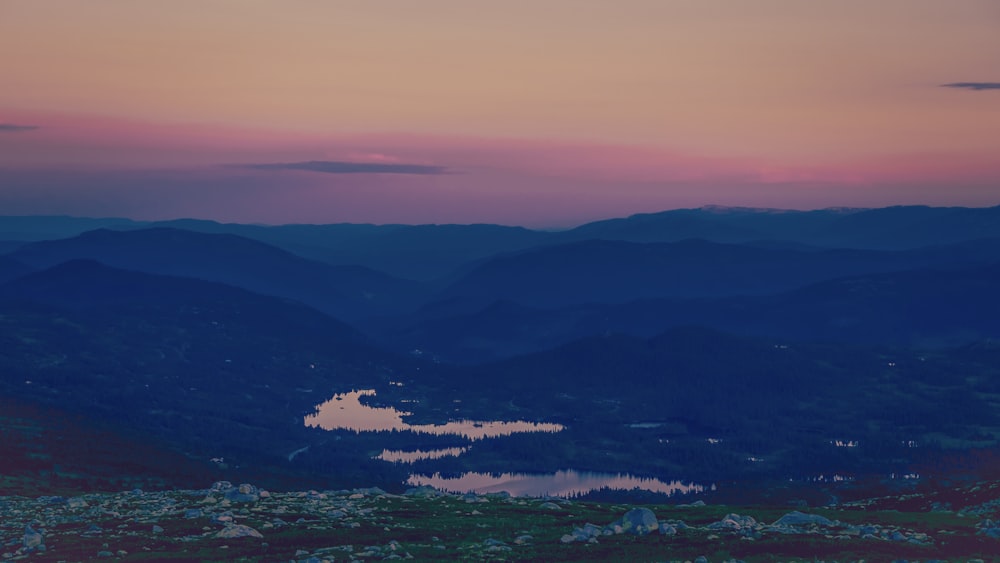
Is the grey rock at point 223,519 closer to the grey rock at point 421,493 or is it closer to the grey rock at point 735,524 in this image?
the grey rock at point 421,493

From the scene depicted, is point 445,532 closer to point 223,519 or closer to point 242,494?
point 223,519

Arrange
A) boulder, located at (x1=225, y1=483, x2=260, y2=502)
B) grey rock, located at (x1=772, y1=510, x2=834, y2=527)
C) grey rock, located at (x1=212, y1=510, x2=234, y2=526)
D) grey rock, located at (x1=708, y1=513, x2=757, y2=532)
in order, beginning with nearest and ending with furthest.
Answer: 1. grey rock, located at (x1=708, y1=513, x2=757, y2=532)
2. grey rock, located at (x1=772, y1=510, x2=834, y2=527)
3. grey rock, located at (x1=212, y1=510, x2=234, y2=526)
4. boulder, located at (x1=225, y1=483, x2=260, y2=502)

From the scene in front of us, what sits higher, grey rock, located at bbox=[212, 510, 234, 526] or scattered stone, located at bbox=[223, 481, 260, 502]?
grey rock, located at bbox=[212, 510, 234, 526]

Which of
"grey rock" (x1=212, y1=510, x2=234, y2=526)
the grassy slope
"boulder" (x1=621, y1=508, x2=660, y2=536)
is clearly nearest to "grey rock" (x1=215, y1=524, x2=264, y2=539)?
the grassy slope

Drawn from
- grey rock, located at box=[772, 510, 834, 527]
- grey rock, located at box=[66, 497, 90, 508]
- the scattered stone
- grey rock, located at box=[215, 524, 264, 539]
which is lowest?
grey rock, located at box=[66, 497, 90, 508]

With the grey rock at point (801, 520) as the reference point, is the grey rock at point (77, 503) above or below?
below

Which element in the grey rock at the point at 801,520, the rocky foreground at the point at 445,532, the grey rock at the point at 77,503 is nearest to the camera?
the rocky foreground at the point at 445,532

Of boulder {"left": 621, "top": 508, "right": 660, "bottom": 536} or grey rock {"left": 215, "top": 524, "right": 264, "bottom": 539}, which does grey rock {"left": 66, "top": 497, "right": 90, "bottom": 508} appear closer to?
grey rock {"left": 215, "top": 524, "right": 264, "bottom": 539}

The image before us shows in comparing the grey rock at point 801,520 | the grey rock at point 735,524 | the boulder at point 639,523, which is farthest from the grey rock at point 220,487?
the grey rock at point 801,520

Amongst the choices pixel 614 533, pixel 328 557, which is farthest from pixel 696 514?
pixel 328 557
